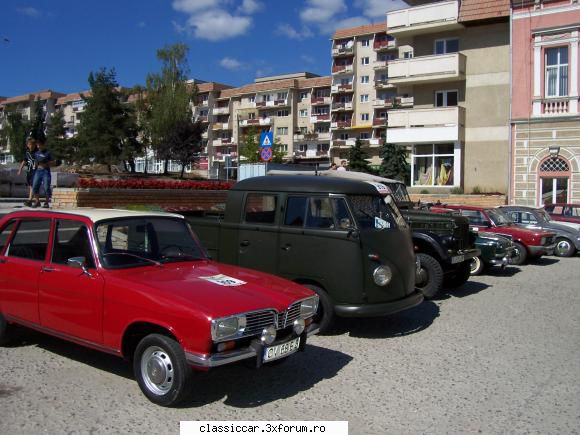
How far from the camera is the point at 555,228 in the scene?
57.4 ft

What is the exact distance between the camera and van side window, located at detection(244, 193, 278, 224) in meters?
7.75

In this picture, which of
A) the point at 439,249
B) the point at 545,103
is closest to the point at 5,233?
the point at 439,249

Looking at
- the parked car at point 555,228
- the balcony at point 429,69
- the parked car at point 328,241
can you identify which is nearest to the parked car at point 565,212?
the parked car at point 555,228

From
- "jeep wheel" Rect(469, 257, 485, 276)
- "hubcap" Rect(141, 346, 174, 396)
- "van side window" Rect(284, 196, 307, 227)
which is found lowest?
"jeep wheel" Rect(469, 257, 485, 276)

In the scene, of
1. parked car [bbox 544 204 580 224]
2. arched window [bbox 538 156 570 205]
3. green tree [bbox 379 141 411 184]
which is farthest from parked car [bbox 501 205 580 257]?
green tree [bbox 379 141 411 184]

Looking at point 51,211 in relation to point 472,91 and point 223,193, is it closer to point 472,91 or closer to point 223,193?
point 223,193

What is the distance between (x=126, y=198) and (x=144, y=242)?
1248 centimetres

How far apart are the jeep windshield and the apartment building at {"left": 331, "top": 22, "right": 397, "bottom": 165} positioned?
70.2m

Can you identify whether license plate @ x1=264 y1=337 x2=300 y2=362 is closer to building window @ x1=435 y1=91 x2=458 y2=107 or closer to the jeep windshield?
the jeep windshield

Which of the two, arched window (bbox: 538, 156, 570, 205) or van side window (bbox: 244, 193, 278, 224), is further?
arched window (bbox: 538, 156, 570, 205)

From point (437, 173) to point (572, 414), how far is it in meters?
28.1

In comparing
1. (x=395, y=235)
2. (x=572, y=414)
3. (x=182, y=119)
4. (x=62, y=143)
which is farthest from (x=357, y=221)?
(x=62, y=143)

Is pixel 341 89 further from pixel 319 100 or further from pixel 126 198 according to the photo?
pixel 126 198

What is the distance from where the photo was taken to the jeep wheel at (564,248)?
17.1 metres
